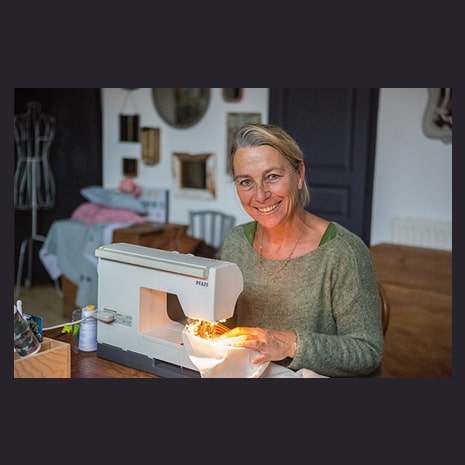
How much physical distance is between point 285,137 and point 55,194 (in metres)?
4.16

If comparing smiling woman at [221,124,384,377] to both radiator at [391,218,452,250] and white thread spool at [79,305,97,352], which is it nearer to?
white thread spool at [79,305,97,352]

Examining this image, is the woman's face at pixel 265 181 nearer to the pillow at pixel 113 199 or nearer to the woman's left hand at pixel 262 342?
the woman's left hand at pixel 262 342

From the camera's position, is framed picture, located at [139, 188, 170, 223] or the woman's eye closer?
the woman's eye

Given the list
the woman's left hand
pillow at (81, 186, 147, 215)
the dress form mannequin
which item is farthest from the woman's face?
the dress form mannequin

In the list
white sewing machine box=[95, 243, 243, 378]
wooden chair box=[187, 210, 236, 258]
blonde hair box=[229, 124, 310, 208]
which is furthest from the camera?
wooden chair box=[187, 210, 236, 258]

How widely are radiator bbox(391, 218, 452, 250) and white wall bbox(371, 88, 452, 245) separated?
46 millimetres

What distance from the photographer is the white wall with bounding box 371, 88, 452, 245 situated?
13.1 feet

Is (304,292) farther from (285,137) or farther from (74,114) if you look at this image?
(74,114)

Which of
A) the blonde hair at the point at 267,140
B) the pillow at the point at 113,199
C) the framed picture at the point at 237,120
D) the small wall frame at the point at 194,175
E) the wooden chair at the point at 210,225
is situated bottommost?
the wooden chair at the point at 210,225

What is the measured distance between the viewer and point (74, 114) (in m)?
5.32

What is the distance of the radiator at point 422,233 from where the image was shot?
3973mm

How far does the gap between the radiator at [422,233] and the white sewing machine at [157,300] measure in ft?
9.00

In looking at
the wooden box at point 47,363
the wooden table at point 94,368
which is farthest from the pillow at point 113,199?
the wooden box at point 47,363

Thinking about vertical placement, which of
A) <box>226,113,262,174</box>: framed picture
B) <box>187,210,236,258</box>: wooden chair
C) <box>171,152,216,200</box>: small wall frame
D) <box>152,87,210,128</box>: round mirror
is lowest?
<box>187,210,236,258</box>: wooden chair
